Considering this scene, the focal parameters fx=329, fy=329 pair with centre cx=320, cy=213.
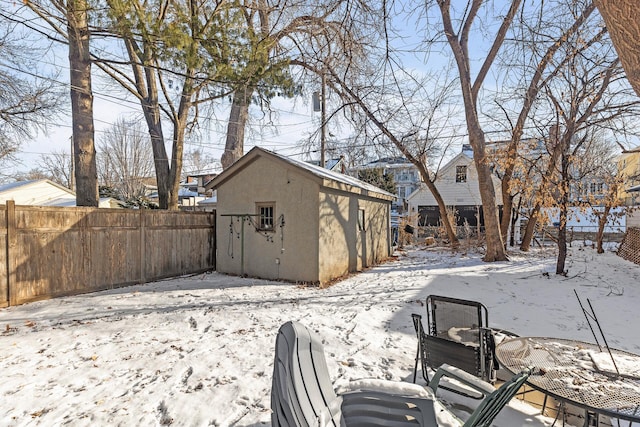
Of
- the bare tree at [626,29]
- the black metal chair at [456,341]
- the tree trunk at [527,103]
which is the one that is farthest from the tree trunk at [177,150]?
the bare tree at [626,29]

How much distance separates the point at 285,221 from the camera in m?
8.09

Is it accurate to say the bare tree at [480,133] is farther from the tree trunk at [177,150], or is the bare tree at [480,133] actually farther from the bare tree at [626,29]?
the bare tree at [626,29]

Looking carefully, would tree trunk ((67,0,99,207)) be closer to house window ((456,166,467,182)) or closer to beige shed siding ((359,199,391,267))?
beige shed siding ((359,199,391,267))

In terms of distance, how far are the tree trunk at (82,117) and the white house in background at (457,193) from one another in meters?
17.1

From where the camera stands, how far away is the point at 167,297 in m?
6.38

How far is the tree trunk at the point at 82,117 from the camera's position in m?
7.73

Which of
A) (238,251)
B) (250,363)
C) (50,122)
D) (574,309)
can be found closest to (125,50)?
(50,122)

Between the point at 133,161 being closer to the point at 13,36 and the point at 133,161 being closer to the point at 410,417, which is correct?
the point at 13,36

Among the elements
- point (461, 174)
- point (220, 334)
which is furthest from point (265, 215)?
point (461, 174)

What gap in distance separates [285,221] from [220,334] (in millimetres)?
3977

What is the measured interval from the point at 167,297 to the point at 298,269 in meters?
2.89

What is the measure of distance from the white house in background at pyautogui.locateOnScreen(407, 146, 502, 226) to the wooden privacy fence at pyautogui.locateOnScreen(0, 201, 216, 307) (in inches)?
614

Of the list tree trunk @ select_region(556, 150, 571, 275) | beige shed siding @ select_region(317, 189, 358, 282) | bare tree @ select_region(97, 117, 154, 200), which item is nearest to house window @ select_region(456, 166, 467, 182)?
tree trunk @ select_region(556, 150, 571, 275)

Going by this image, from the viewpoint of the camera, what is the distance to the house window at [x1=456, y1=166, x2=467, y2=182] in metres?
21.4
